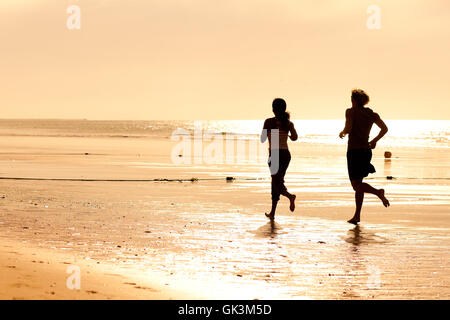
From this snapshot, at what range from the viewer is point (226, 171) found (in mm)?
22484

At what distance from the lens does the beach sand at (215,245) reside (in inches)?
240

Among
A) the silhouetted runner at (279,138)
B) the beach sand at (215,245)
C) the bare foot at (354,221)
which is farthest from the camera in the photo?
the silhouetted runner at (279,138)

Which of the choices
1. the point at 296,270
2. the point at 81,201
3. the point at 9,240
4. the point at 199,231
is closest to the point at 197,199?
the point at 81,201


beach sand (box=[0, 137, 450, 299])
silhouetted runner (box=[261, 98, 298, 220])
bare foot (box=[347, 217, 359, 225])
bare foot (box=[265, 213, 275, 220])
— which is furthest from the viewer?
silhouetted runner (box=[261, 98, 298, 220])

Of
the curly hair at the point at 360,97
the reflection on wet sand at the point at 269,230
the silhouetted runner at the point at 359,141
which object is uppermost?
the curly hair at the point at 360,97

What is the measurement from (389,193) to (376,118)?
4996mm

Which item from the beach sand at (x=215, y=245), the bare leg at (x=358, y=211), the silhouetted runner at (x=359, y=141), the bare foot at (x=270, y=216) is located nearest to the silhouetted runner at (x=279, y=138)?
the bare foot at (x=270, y=216)

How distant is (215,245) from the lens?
8312 mm

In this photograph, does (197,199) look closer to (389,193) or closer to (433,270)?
(389,193)

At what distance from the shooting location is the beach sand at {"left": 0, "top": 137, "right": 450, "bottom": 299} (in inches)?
240

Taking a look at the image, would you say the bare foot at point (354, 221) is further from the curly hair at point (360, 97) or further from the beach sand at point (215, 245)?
the curly hair at point (360, 97)

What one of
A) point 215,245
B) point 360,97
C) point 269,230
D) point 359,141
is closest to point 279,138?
point 359,141

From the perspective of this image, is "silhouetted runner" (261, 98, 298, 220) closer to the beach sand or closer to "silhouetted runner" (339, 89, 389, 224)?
the beach sand

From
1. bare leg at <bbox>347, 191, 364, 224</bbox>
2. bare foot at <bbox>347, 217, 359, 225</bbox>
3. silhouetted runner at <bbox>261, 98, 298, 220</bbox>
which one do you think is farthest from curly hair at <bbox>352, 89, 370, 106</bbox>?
bare foot at <bbox>347, 217, 359, 225</bbox>
